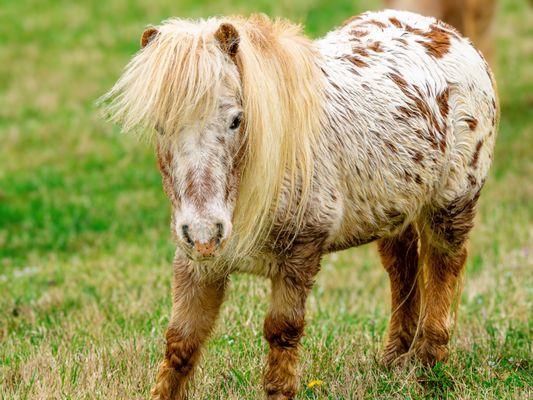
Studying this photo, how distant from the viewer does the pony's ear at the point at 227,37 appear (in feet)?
12.3

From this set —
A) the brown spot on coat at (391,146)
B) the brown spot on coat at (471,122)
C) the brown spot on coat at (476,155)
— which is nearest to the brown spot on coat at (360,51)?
the brown spot on coat at (391,146)

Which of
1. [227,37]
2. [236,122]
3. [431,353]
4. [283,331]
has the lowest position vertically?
[431,353]

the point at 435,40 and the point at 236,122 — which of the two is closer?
the point at 236,122

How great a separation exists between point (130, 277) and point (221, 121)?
363 cm

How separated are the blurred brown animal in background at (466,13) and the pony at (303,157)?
21.6 ft

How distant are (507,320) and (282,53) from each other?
2799 millimetres

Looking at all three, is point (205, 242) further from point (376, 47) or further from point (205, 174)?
point (376, 47)

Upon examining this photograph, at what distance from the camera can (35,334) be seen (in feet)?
18.2

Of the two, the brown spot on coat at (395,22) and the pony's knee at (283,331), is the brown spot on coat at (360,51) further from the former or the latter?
the pony's knee at (283,331)

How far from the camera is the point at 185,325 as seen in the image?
424 centimetres

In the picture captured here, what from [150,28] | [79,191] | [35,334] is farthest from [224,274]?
[79,191]

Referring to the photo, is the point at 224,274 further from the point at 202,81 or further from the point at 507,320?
the point at 507,320

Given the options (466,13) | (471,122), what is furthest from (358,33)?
(466,13)

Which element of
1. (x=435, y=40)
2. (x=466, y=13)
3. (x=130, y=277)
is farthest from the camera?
(x=466, y=13)
